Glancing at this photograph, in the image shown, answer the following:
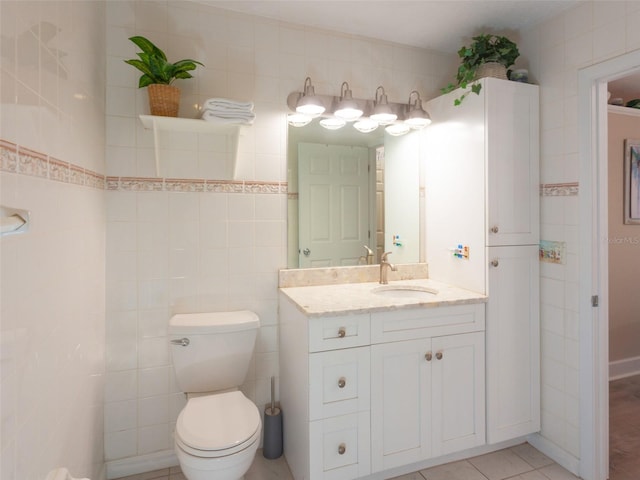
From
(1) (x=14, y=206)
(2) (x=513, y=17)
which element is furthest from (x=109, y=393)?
(2) (x=513, y=17)

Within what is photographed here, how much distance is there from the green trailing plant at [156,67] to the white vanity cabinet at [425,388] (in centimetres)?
145

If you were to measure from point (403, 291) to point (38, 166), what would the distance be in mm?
1809

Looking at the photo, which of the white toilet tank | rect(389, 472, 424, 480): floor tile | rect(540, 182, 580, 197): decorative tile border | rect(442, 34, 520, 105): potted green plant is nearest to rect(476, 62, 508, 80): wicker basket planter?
rect(442, 34, 520, 105): potted green plant

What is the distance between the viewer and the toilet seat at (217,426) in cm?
142

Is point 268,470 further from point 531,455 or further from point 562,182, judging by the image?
point 562,182

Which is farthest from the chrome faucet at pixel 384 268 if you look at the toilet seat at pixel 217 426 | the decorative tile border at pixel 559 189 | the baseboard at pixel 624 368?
the baseboard at pixel 624 368

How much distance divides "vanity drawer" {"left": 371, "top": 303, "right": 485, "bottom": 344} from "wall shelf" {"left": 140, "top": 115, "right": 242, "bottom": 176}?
113 centimetres

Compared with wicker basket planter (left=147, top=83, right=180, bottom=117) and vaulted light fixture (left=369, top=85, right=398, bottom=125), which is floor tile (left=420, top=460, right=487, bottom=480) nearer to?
vaulted light fixture (left=369, top=85, right=398, bottom=125)

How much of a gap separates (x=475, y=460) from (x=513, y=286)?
0.96 m

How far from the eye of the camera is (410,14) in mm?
1999

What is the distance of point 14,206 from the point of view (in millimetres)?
841

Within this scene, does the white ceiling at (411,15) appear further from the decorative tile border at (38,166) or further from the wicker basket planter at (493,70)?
the decorative tile border at (38,166)

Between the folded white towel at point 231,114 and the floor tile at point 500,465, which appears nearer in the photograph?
the folded white towel at point 231,114

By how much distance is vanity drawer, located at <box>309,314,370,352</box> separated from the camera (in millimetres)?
1608
